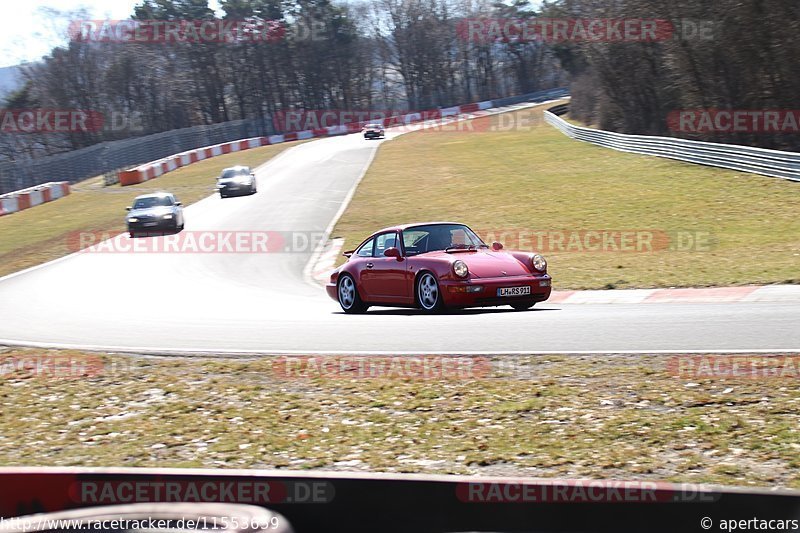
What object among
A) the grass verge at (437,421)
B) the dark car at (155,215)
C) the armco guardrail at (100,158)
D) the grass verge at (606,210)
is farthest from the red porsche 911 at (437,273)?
the armco guardrail at (100,158)

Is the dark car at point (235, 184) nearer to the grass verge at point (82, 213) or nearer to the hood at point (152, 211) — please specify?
the grass verge at point (82, 213)

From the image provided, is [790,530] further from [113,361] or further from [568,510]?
[113,361]

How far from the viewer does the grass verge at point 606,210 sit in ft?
55.0

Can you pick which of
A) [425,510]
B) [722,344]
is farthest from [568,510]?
[722,344]

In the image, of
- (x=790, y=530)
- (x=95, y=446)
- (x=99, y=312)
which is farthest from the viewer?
(x=99, y=312)

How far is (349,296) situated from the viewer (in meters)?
14.2

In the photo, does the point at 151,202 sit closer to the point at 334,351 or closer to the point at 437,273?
the point at 437,273

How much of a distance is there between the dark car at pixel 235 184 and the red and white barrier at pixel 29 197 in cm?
993

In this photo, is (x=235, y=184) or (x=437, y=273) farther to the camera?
(x=235, y=184)

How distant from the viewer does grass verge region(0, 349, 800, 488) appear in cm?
590

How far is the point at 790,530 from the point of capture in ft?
12.6

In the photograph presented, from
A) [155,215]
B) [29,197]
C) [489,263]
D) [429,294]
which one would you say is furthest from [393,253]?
[29,197]

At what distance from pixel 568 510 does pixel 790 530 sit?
0.94 meters

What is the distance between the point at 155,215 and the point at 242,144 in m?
42.1
